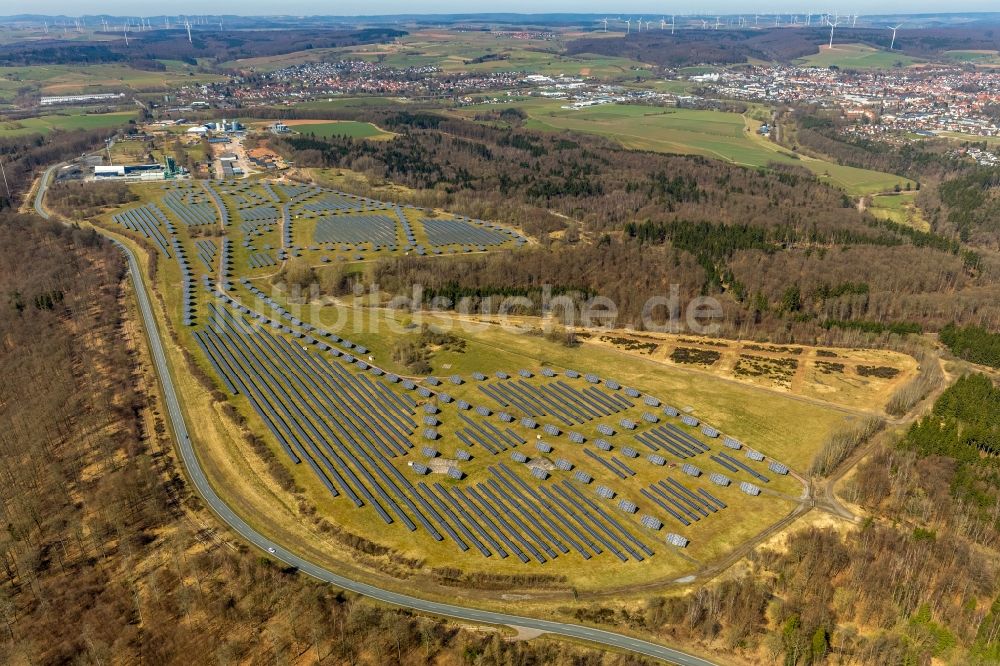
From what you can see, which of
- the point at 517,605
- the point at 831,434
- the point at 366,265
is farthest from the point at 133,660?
the point at 366,265

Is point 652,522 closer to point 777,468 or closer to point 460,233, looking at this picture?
point 777,468

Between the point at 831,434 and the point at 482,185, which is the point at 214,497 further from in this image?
the point at 482,185

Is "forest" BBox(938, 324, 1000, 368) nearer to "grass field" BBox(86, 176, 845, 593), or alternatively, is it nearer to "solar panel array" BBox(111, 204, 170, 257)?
"grass field" BBox(86, 176, 845, 593)

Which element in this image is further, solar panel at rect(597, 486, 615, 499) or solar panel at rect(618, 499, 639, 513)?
solar panel at rect(597, 486, 615, 499)

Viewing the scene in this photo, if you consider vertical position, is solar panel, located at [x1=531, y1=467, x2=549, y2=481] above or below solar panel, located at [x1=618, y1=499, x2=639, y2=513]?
above

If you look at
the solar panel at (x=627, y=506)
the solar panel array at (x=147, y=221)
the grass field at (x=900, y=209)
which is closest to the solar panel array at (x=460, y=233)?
the solar panel array at (x=147, y=221)

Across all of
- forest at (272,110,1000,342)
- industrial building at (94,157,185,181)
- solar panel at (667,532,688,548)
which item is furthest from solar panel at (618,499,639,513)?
industrial building at (94,157,185,181)

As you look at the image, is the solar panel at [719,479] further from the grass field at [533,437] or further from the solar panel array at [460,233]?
the solar panel array at [460,233]

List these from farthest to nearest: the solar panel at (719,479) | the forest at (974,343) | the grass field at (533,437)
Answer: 1. the forest at (974,343)
2. the solar panel at (719,479)
3. the grass field at (533,437)

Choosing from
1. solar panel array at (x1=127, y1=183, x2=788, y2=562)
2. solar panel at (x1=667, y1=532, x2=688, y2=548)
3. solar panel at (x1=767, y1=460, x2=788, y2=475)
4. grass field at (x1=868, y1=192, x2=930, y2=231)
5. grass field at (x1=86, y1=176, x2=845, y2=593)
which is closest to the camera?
grass field at (x1=86, y1=176, x2=845, y2=593)
